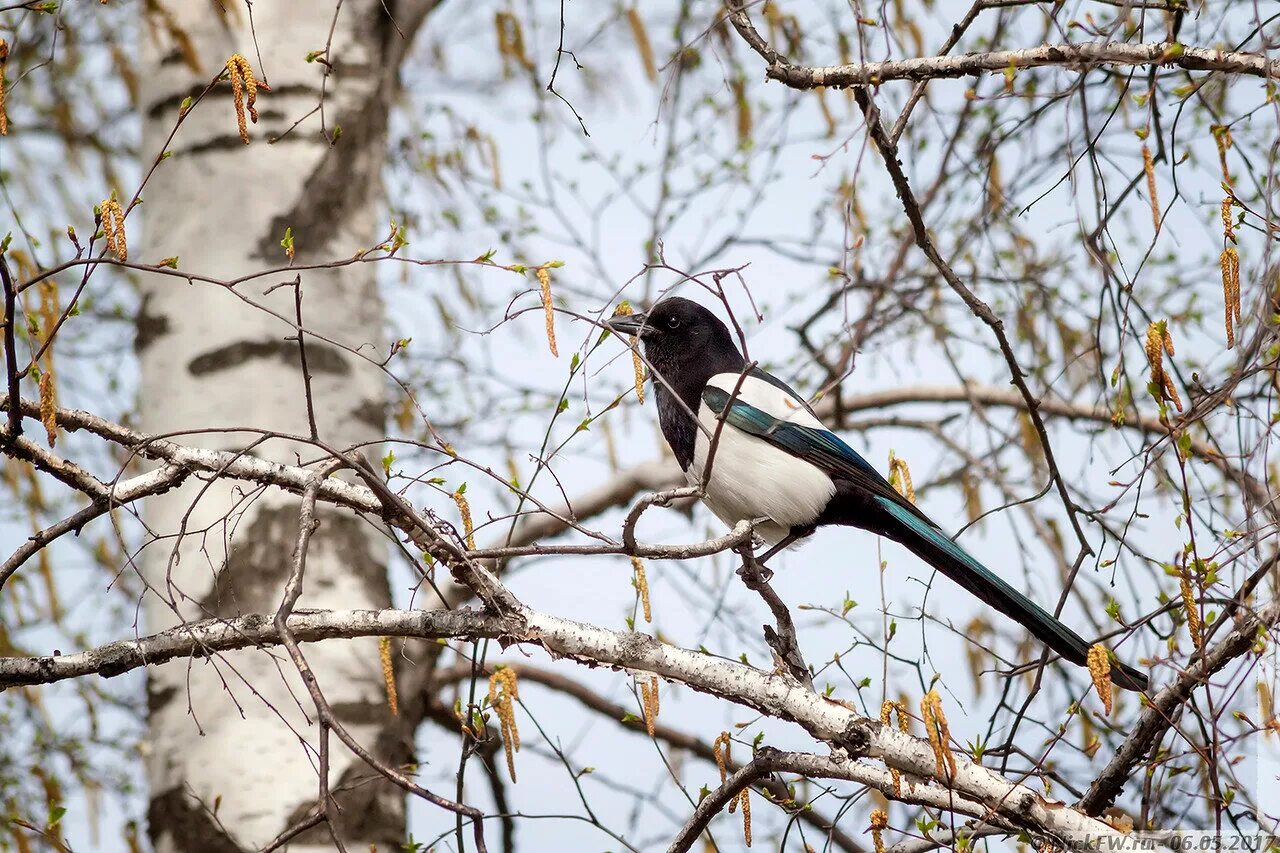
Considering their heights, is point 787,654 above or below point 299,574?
above

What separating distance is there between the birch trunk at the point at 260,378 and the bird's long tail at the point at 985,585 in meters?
1.46

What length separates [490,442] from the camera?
535 centimetres

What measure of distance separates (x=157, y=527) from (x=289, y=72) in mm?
1438

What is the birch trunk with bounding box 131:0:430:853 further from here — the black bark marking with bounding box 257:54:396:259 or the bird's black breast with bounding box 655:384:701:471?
the bird's black breast with bounding box 655:384:701:471

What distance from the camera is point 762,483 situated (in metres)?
3.38

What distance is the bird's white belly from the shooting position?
3.38 metres

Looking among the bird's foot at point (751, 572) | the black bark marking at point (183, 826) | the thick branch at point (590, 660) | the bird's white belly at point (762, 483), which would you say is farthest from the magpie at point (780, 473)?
the black bark marking at point (183, 826)

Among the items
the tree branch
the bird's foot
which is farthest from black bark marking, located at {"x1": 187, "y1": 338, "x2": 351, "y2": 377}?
the tree branch

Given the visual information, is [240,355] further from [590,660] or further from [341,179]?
[590,660]

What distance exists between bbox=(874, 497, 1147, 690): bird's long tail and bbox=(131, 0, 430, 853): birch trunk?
57.6 inches

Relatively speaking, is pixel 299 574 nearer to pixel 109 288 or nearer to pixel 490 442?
pixel 490 442

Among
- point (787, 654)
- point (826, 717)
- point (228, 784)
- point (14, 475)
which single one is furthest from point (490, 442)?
point (826, 717)

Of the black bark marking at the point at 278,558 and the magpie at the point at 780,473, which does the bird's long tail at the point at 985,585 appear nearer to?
the magpie at the point at 780,473

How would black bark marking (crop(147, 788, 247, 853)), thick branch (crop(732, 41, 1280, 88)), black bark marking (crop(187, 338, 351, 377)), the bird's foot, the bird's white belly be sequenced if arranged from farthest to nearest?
black bark marking (crop(187, 338, 351, 377))
the bird's white belly
black bark marking (crop(147, 788, 247, 853))
the bird's foot
thick branch (crop(732, 41, 1280, 88))
